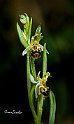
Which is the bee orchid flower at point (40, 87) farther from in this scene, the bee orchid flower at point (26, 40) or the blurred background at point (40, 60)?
the blurred background at point (40, 60)

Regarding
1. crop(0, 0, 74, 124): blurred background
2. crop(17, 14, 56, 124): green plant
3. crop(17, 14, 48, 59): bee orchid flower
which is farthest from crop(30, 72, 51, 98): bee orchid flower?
crop(0, 0, 74, 124): blurred background

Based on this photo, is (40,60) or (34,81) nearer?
(34,81)

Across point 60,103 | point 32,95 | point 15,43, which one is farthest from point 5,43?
point 32,95

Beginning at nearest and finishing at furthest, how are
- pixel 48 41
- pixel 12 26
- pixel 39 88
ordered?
1. pixel 39 88
2. pixel 48 41
3. pixel 12 26

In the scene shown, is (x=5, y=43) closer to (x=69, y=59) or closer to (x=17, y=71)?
(x=17, y=71)

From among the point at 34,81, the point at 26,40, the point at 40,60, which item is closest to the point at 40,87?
the point at 34,81

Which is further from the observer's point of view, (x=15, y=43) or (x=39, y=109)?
(x=15, y=43)

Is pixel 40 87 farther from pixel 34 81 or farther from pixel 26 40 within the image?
pixel 26 40

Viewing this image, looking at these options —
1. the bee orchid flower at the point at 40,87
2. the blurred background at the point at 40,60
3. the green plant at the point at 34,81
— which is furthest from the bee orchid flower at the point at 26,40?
the blurred background at the point at 40,60

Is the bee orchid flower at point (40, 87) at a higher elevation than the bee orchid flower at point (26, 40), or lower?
lower
